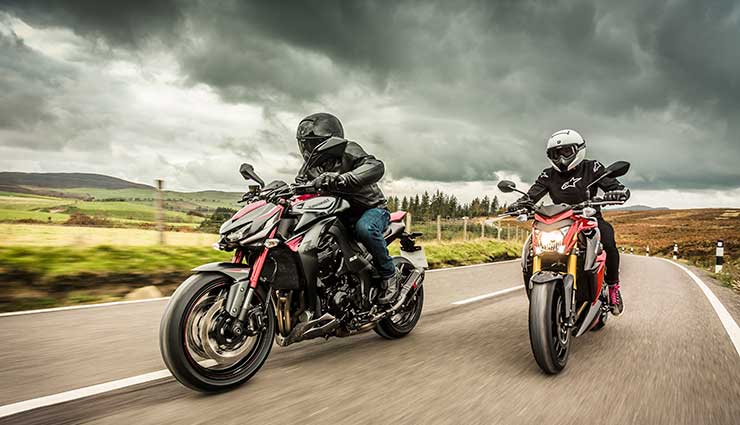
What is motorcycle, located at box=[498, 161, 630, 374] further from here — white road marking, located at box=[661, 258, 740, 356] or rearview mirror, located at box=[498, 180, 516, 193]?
white road marking, located at box=[661, 258, 740, 356]

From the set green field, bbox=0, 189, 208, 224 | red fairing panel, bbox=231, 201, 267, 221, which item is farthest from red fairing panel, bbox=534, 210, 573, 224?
green field, bbox=0, 189, 208, 224

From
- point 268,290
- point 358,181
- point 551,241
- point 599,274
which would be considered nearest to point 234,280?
point 268,290

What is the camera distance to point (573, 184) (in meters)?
4.84

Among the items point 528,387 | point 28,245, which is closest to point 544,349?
point 528,387

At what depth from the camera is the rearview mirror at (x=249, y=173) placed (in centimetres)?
360

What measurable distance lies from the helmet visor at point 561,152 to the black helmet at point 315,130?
6.88 feet

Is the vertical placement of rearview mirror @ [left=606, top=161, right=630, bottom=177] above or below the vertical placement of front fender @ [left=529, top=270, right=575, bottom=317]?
above

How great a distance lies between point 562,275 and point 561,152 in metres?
1.44

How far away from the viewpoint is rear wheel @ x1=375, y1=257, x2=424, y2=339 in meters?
4.48

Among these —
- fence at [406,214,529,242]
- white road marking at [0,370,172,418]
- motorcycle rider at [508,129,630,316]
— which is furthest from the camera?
fence at [406,214,529,242]

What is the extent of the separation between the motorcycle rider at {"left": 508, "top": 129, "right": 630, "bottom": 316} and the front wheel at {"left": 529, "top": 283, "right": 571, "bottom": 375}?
110cm

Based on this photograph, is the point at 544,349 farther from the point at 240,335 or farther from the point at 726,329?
the point at 726,329

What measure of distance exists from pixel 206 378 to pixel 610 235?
392 cm

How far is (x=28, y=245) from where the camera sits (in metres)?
6.55
